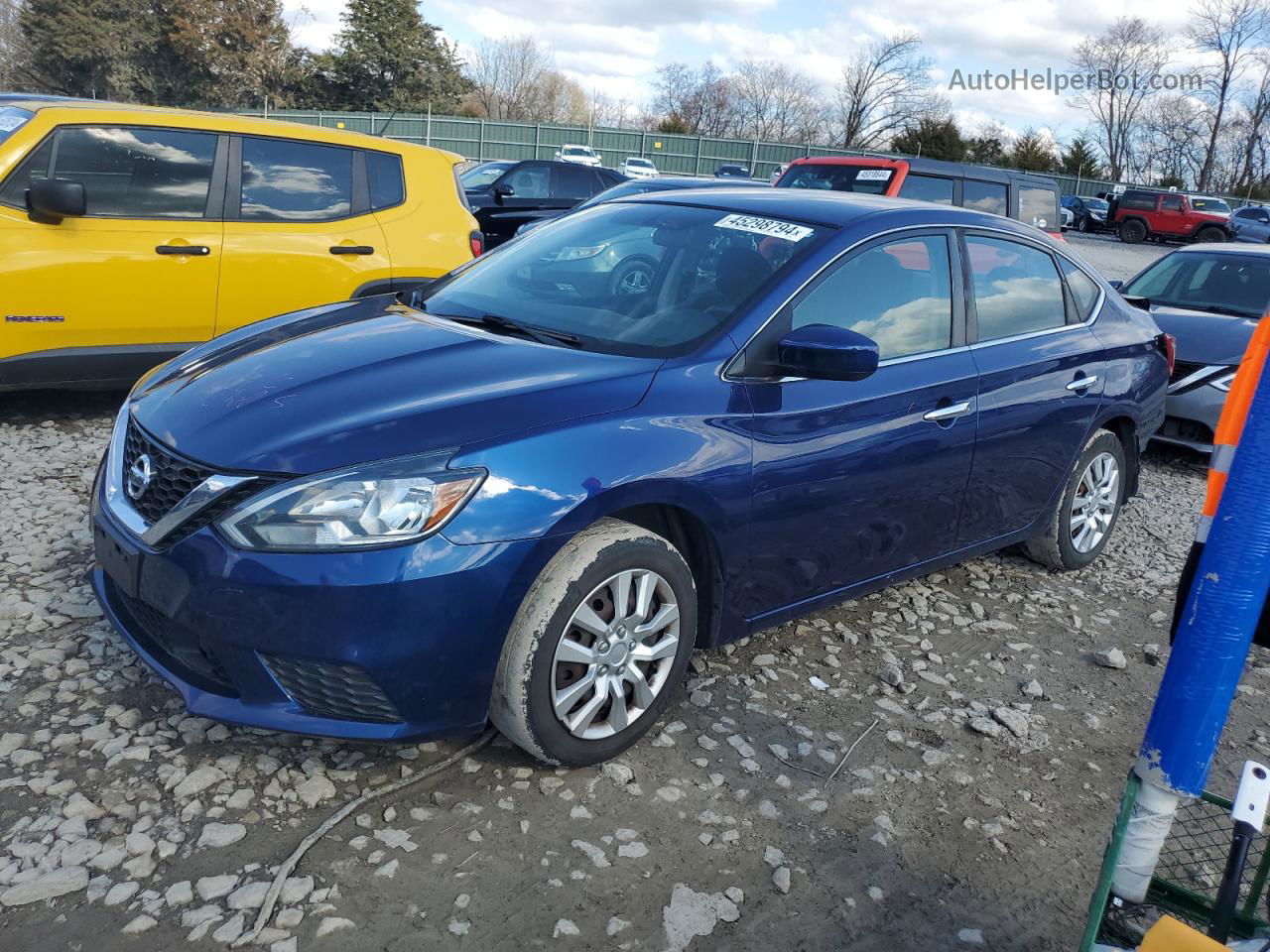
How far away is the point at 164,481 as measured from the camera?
2752 millimetres

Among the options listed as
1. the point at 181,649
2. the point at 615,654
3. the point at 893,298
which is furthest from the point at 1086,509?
the point at 181,649

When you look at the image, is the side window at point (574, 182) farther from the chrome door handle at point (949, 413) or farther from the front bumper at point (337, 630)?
the front bumper at point (337, 630)

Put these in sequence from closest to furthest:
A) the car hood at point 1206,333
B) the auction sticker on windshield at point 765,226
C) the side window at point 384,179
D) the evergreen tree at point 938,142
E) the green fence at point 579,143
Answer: the auction sticker on windshield at point 765,226
the side window at point 384,179
the car hood at point 1206,333
the green fence at point 579,143
the evergreen tree at point 938,142

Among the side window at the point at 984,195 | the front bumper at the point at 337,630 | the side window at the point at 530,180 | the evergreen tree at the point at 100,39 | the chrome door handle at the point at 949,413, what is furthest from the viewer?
the evergreen tree at the point at 100,39

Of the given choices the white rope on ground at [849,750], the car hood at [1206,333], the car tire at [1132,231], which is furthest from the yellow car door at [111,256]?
the car tire at [1132,231]

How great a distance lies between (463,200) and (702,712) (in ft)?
15.5

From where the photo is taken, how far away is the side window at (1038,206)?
11445mm

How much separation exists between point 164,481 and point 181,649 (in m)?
0.45

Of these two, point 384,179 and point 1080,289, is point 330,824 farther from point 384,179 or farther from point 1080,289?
point 384,179

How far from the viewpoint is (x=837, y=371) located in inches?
120

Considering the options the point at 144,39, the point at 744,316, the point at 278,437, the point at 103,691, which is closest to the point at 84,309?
the point at 103,691

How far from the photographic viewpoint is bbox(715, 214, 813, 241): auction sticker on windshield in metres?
3.52

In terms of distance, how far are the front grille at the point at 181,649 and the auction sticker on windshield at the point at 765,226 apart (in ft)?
7.23

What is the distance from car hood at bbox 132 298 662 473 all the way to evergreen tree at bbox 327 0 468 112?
161 feet
